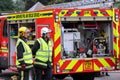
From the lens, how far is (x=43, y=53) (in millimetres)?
10219

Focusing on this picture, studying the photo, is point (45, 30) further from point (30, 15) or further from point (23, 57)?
point (30, 15)

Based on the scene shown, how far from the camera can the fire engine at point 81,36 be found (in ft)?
35.8

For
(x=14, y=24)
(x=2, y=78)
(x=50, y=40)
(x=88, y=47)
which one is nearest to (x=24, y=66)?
(x=50, y=40)

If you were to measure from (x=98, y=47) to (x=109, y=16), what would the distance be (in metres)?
0.90

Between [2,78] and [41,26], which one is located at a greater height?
[41,26]

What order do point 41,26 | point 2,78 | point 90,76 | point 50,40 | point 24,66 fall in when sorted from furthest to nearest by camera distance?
point 2,78
point 90,76
point 41,26
point 50,40
point 24,66

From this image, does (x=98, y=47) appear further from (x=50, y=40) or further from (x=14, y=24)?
(x=14, y=24)

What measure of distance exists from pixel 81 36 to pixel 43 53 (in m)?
1.87

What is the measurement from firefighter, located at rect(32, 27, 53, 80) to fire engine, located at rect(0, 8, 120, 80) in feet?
1.76

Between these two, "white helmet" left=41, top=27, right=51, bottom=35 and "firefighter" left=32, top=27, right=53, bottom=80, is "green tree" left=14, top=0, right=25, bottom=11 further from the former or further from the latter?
"firefighter" left=32, top=27, right=53, bottom=80

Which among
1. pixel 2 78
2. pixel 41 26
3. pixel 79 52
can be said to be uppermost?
pixel 41 26

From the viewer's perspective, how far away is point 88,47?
1177 centimetres

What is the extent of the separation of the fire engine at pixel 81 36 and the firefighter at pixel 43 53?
0.54 meters

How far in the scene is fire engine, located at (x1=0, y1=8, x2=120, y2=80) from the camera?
10.9m
